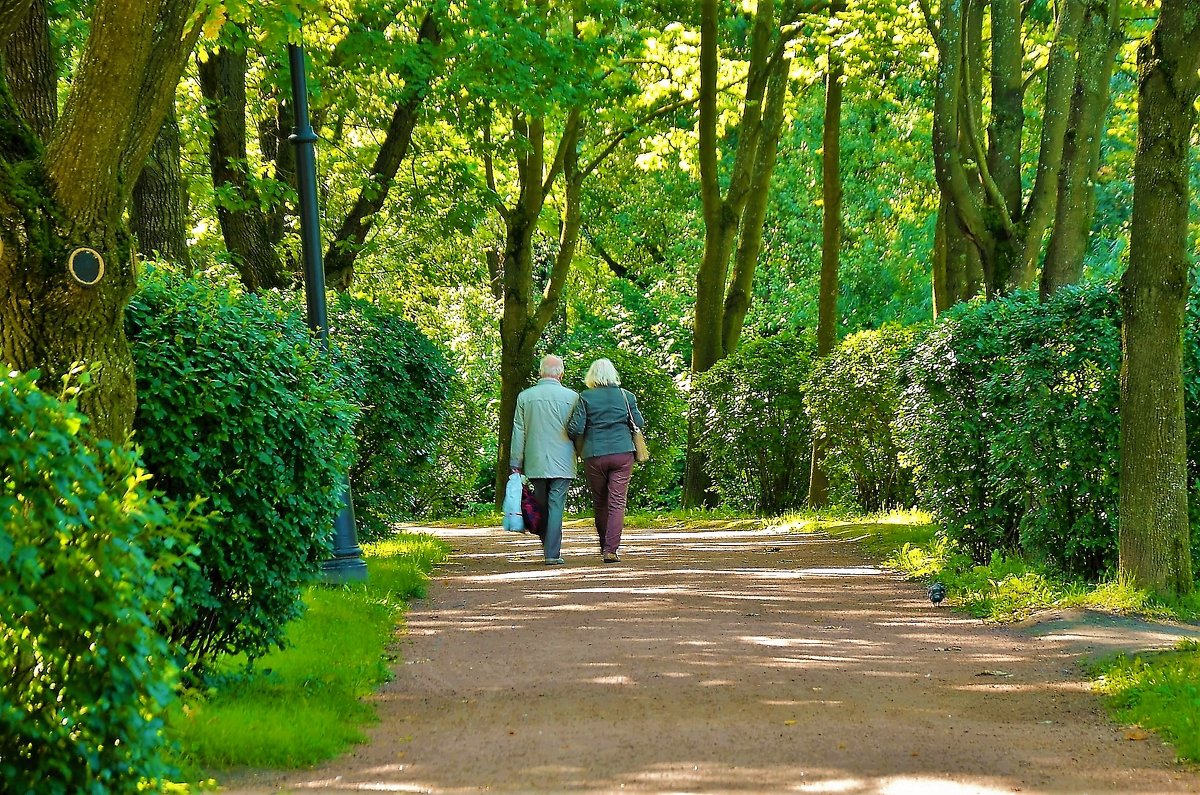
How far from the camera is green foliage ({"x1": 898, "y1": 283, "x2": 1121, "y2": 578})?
9719 mm

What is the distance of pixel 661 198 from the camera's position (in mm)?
34719

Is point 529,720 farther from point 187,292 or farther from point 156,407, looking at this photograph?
point 187,292

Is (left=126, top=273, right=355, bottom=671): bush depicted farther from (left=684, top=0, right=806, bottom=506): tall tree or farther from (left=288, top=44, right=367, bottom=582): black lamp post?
(left=684, top=0, right=806, bottom=506): tall tree

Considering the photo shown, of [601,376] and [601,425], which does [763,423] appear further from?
[601,425]

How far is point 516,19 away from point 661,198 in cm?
1757

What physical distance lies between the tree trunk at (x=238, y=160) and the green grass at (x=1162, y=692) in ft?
39.0

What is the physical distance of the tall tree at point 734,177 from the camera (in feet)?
70.3

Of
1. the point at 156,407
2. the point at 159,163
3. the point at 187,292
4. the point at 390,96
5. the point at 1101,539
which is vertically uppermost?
the point at 390,96

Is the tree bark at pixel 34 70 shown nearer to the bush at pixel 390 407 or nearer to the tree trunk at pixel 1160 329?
the bush at pixel 390 407

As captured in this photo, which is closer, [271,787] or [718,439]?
[271,787]

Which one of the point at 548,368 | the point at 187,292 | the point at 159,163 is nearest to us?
the point at 187,292

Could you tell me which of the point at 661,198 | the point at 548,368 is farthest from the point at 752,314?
the point at 548,368

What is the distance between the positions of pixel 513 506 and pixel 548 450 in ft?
2.25

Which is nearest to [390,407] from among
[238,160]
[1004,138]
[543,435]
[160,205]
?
[543,435]
